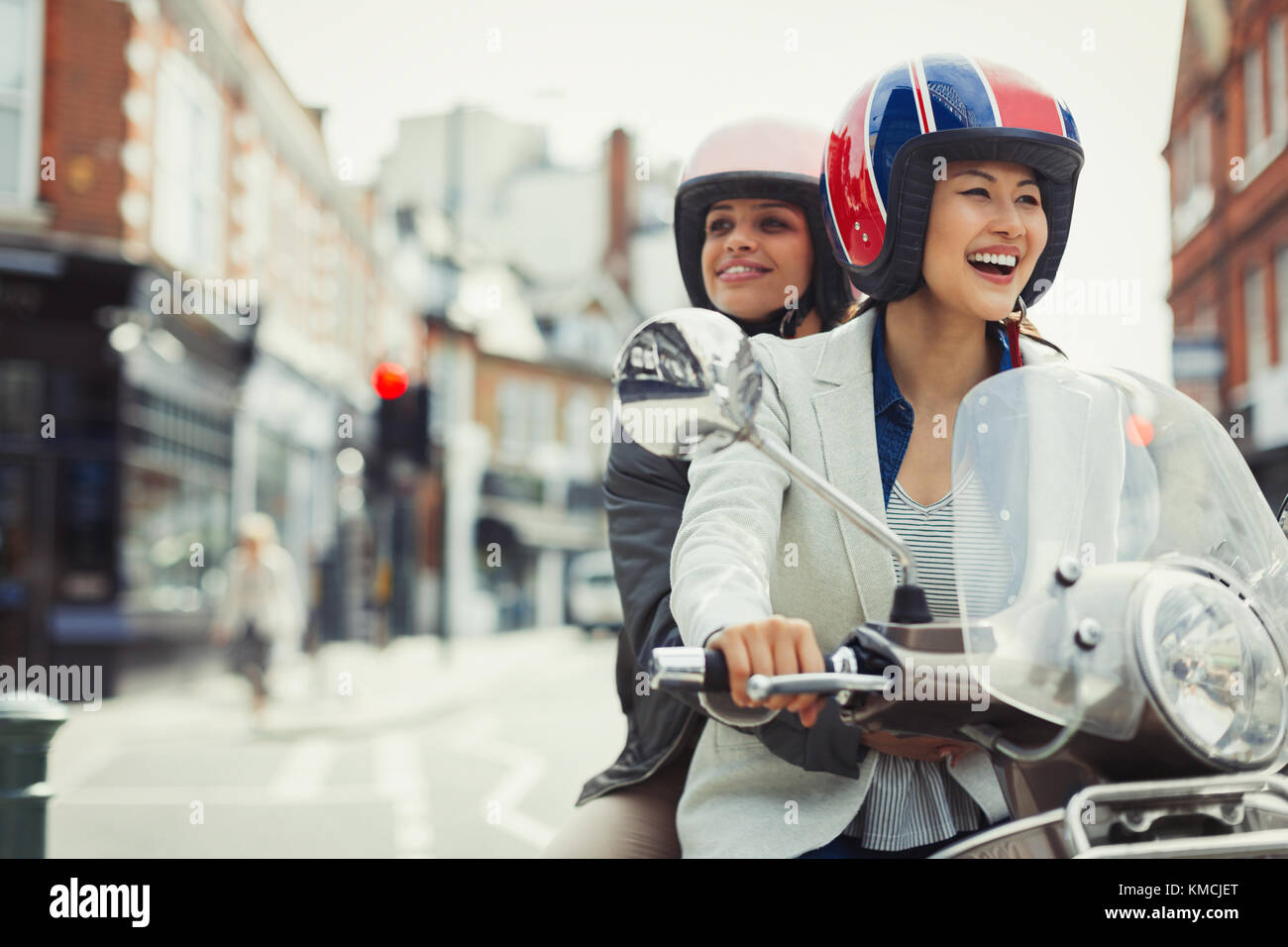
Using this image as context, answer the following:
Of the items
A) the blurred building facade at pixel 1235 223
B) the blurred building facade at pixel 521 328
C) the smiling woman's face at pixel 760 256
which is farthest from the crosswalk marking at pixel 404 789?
the blurred building facade at pixel 521 328

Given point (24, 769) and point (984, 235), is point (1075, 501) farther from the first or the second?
point (24, 769)

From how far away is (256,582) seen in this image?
1120cm

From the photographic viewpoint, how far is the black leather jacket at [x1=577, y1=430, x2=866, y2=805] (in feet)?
5.25

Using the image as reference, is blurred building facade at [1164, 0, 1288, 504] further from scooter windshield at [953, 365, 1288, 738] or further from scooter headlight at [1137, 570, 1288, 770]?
scooter headlight at [1137, 570, 1288, 770]

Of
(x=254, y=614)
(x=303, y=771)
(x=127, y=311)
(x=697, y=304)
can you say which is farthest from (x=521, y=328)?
(x=697, y=304)

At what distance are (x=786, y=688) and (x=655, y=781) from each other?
0.98 m

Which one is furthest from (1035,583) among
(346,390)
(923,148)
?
(346,390)

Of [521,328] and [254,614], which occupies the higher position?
[521,328]

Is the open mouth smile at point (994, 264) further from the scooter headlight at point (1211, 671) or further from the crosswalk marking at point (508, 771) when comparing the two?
the crosswalk marking at point (508, 771)

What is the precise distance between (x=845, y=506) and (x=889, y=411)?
490 millimetres

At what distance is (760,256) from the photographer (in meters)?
2.44

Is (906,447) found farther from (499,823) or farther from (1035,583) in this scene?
(499,823)

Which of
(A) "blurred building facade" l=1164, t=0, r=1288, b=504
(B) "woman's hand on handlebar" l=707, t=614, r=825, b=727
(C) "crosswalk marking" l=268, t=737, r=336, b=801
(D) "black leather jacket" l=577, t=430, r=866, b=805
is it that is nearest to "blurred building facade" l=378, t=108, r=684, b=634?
(C) "crosswalk marking" l=268, t=737, r=336, b=801

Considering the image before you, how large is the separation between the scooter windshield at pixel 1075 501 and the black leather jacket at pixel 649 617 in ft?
1.12
